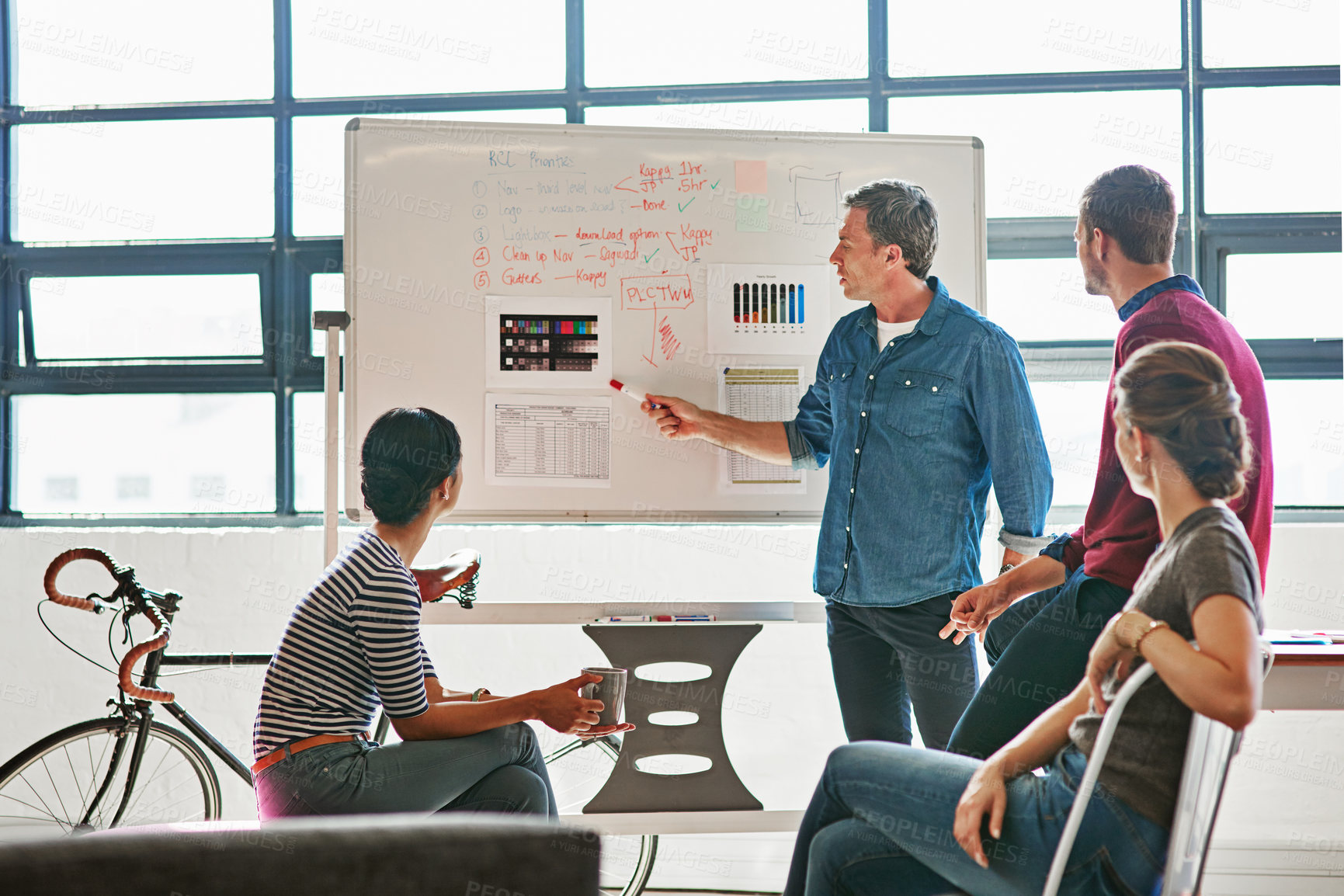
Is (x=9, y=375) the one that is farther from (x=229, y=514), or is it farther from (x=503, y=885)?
(x=503, y=885)

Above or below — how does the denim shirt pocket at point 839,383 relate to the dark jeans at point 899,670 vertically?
above

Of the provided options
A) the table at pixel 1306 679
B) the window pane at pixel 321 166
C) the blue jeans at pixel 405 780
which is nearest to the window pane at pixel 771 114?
the window pane at pixel 321 166

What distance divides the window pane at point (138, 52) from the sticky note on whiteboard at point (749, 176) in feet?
4.96

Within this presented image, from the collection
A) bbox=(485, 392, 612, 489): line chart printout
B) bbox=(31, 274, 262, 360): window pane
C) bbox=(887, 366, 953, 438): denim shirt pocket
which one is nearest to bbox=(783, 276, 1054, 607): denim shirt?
bbox=(887, 366, 953, 438): denim shirt pocket

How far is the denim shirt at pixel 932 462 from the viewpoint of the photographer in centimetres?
185

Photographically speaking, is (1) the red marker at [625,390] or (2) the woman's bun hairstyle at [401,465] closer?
(2) the woman's bun hairstyle at [401,465]

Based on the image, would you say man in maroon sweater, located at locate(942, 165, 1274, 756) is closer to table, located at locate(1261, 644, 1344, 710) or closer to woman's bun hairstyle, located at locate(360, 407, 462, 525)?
table, located at locate(1261, 644, 1344, 710)

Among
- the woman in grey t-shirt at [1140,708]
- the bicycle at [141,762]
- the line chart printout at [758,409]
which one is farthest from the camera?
the line chart printout at [758,409]

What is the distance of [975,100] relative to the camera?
9.17ft

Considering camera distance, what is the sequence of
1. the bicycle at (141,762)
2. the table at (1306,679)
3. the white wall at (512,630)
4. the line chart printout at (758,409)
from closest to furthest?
1. the table at (1306,679)
2. the bicycle at (141,762)
3. the line chart printout at (758,409)
4. the white wall at (512,630)

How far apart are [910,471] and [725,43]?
1.54 meters

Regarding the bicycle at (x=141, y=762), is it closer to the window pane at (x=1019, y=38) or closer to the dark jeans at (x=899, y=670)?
the dark jeans at (x=899, y=670)

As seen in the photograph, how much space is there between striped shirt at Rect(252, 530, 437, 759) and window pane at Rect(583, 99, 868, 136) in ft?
5.89

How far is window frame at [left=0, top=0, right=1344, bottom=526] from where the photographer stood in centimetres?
274
